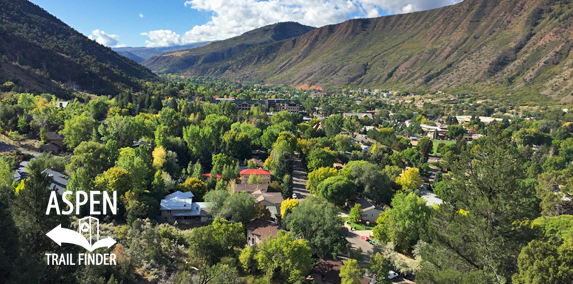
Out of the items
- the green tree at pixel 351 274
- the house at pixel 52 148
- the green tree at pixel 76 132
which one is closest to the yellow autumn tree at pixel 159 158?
the green tree at pixel 76 132

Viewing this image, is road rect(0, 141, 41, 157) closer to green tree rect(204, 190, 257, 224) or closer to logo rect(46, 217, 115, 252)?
green tree rect(204, 190, 257, 224)

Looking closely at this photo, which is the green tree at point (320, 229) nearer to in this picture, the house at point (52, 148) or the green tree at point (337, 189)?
the green tree at point (337, 189)

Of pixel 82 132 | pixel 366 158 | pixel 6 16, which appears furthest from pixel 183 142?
pixel 6 16

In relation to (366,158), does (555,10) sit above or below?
above

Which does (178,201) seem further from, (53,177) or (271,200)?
(53,177)

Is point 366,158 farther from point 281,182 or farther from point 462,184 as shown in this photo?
point 462,184

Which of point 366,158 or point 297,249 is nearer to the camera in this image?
point 297,249
